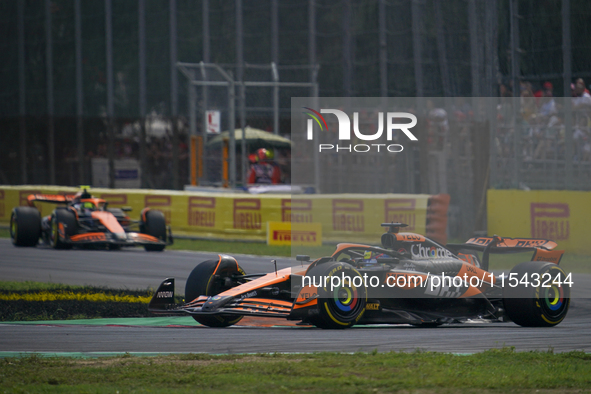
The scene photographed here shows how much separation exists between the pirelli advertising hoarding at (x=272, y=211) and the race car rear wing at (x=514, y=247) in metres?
6.46

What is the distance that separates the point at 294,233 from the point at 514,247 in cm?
778

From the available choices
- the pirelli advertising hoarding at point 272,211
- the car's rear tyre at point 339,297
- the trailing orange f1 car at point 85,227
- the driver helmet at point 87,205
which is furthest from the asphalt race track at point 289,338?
the driver helmet at point 87,205

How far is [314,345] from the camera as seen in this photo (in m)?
6.48

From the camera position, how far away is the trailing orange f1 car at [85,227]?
15.1 meters

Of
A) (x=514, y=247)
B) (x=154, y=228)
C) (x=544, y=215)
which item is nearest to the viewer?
(x=514, y=247)

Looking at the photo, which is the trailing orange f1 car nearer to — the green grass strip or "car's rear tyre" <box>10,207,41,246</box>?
"car's rear tyre" <box>10,207,41,246</box>

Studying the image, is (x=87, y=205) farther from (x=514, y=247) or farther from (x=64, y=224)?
(x=514, y=247)

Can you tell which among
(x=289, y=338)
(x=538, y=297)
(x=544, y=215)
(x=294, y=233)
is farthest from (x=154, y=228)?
(x=538, y=297)

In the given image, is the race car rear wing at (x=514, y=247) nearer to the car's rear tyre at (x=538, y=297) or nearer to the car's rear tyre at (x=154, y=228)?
the car's rear tyre at (x=538, y=297)

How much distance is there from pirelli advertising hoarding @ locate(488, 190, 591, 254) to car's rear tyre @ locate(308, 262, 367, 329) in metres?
7.56

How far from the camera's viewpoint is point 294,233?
15.9 metres

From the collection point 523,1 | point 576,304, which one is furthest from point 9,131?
point 576,304

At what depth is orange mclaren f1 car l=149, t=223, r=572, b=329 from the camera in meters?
7.33

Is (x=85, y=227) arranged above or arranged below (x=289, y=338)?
above
